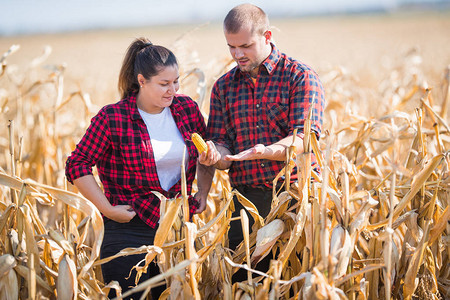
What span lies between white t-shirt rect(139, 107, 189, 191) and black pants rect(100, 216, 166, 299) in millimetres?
256

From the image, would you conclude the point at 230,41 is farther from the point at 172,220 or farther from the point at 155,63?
the point at 172,220

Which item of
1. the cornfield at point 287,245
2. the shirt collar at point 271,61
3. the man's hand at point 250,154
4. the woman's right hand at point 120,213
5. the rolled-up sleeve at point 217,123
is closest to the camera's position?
the cornfield at point 287,245

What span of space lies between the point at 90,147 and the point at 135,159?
0.24 meters

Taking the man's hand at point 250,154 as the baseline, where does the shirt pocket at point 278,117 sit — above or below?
above

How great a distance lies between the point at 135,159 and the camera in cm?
254

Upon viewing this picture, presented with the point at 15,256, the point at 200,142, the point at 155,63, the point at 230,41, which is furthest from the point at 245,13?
the point at 15,256

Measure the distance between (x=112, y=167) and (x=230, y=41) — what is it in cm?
93

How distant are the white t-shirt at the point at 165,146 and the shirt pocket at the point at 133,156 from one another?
8cm

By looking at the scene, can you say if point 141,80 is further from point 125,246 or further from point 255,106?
point 125,246

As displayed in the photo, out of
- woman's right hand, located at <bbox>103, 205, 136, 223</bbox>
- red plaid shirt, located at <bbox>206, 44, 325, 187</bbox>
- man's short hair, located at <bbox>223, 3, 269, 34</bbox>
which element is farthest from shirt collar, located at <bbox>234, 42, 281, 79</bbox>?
woman's right hand, located at <bbox>103, 205, 136, 223</bbox>

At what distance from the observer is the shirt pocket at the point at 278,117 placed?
2.67 meters

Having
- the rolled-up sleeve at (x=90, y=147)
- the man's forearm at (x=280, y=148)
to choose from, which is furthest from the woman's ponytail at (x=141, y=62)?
the man's forearm at (x=280, y=148)

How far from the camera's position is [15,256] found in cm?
214

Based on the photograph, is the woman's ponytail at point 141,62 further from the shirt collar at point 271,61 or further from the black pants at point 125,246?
the black pants at point 125,246
